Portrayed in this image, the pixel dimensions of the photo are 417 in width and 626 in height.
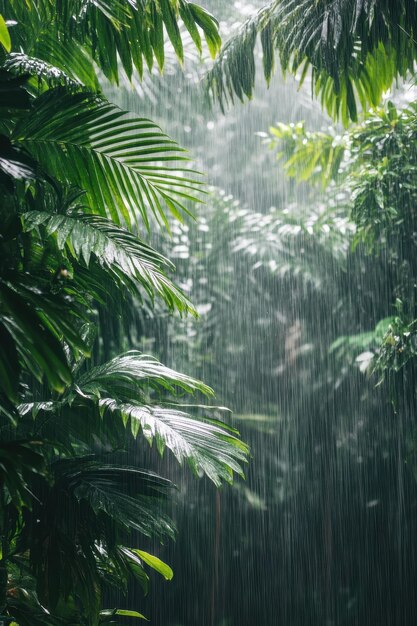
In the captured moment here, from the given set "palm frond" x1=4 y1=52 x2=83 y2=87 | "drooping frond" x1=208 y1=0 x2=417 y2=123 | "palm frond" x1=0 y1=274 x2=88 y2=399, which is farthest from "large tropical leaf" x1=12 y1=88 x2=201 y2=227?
"drooping frond" x1=208 y1=0 x2=417 y2=123

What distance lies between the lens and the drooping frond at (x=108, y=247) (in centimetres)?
143

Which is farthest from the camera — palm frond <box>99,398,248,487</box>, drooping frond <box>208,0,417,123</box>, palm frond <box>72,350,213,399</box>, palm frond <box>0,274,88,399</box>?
drooping frond <box>208,0,417,123</box>

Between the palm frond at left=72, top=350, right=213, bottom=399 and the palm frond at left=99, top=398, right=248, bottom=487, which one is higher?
the palm frond at left=72, top=350, right=213, bottom=399

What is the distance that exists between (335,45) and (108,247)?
1622 millimetres

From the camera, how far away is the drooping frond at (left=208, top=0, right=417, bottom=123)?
2.66 metres

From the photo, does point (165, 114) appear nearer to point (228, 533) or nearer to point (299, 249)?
point (299, 249)

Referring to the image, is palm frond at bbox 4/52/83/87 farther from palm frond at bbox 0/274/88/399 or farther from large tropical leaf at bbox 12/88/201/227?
palm frond at bbox 0/274/88/399

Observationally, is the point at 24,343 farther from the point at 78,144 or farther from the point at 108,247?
the point at 78,144

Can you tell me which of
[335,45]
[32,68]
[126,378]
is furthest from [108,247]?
[335,45]

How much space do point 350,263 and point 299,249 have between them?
1.18 feet

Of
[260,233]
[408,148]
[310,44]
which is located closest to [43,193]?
[310,44]

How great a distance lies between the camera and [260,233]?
187 inches

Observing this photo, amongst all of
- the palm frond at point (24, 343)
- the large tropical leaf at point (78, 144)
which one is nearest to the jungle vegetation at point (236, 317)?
the large tropical leaf at point (78, 144)

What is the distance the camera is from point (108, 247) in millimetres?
1470
